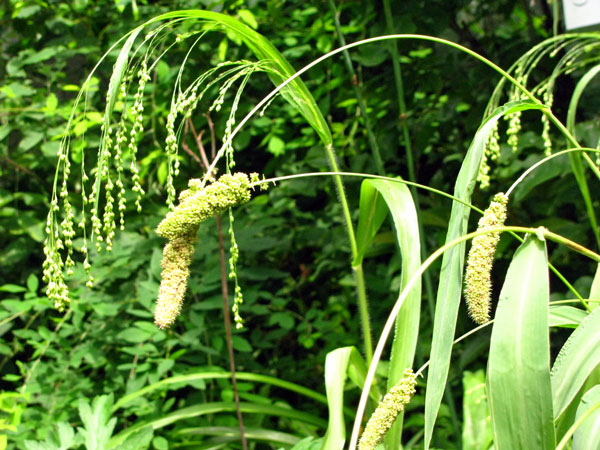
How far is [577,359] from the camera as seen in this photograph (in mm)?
776

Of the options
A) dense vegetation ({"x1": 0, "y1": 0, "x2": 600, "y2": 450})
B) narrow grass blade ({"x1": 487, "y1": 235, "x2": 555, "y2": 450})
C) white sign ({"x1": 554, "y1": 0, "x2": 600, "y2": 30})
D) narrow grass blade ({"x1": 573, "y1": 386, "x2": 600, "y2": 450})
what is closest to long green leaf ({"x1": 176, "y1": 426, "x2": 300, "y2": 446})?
dense vegetation ({"x1": 0, "y1": 0, "x2": 600, "y2": 450})

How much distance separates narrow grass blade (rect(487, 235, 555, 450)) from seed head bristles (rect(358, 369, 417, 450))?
0.08 metres

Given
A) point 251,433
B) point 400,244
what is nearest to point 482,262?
point 400,244

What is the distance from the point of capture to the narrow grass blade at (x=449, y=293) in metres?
0.74

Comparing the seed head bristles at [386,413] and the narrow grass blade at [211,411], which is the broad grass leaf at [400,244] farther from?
the narrow grass blade at [211,411]

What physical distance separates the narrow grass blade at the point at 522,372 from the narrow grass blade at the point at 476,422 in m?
0.81

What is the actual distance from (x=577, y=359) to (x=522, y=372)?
0.13 metres

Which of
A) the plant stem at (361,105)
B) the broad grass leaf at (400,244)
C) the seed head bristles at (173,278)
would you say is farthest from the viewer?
the plant stem at (361,105)

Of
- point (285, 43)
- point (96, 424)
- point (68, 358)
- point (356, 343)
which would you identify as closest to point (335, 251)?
point (356, 343)

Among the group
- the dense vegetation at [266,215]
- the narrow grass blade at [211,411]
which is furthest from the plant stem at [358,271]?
the narrow grass blade at [211,411]

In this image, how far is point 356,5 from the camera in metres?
2.13

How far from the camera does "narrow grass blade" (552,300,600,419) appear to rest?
77 cm

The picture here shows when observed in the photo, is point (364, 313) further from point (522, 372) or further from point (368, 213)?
point (522, 372)

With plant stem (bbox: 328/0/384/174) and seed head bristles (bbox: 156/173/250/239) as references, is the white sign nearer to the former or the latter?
plant stem (bbox: 328/0/384/174)
